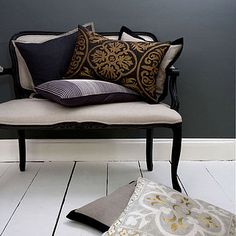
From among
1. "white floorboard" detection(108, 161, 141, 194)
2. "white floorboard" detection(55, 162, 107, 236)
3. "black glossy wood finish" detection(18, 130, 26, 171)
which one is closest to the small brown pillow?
"white floorboard" detection(55, 162, 107, 236)

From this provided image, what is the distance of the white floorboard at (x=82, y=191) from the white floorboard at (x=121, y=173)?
0.12 ft

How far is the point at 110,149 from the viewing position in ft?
7.20

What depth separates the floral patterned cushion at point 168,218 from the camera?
1.17m

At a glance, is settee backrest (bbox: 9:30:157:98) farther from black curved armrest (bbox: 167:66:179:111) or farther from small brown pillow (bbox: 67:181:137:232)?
small brown pillow (bbox: 67:181:137:232)

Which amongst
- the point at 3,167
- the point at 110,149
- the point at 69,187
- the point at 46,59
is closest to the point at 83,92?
the point at 46,59

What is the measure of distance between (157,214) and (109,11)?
53.2 inches

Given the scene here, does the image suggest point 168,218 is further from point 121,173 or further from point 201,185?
point 121,173

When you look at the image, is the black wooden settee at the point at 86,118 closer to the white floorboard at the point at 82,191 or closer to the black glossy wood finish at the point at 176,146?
the black glossy wood finish at the point at 176,146

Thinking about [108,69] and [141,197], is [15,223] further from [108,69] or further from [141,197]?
[108,69]

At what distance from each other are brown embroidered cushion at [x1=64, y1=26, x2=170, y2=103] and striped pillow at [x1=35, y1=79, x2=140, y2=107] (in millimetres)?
77

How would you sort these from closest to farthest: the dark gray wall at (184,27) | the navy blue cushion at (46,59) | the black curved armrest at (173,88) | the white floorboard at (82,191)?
1. the white floorboard at (82,191)
2. the black curved armrest at (173,88)
3. the navy blue cushion at (46,59)
4. the dark gray wall at (184,27)

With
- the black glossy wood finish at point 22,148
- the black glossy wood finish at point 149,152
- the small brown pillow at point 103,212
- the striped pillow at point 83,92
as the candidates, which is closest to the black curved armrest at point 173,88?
the striped pillow at point 83,92

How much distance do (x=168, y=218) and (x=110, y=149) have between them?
3.32ft

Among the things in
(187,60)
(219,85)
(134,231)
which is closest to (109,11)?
(187,60)
